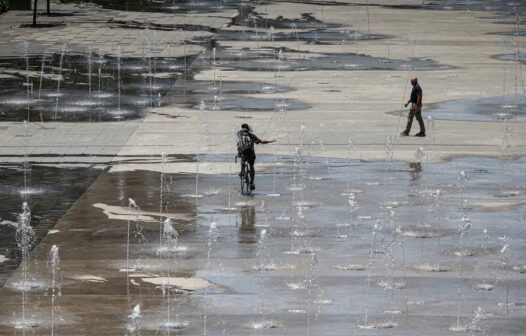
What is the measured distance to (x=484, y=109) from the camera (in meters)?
40.1

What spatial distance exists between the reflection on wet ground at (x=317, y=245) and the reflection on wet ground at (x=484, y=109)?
19.2 feet

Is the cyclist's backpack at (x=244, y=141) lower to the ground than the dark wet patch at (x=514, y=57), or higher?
higher

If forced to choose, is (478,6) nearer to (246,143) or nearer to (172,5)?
(172,5)

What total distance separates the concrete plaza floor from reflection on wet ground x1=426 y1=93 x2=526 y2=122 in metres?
0.12

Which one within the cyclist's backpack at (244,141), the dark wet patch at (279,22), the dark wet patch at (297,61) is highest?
the cyclist's backpack at (244,141)

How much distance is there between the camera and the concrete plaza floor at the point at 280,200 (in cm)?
2183

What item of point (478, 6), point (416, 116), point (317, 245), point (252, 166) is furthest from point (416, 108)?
point (478, 6)

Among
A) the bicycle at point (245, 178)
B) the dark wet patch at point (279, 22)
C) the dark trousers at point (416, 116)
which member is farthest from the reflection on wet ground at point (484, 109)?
the dark wet patch at point (279, 22)

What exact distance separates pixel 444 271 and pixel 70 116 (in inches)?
676

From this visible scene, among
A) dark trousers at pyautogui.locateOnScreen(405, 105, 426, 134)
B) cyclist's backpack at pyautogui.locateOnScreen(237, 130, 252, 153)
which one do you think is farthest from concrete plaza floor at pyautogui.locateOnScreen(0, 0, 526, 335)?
cyclist's backpack at pyautogui.locateOnScreen(237, 130, 252, 153)

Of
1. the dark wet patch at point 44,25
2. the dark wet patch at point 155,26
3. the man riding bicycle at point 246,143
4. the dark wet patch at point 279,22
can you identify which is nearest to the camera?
the man riding bicycle at point 246,143

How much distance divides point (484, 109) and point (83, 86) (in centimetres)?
1139

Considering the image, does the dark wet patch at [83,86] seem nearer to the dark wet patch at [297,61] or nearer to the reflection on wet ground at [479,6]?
the dark wet patch at [297,61]

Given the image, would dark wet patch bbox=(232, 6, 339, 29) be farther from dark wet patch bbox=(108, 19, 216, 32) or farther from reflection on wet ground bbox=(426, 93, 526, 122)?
reflection on wet ground bbox=(426, 93, 526, 122)
